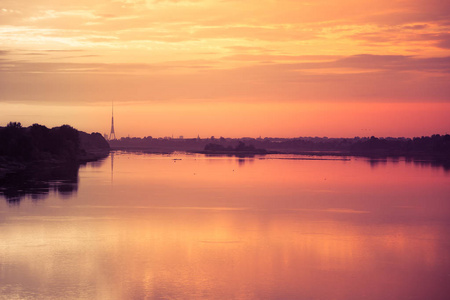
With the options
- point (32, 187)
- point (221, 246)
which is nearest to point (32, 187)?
point (32, 187)

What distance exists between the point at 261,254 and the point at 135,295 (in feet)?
24.5

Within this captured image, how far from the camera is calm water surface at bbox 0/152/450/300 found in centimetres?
1873

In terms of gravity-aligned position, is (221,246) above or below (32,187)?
below

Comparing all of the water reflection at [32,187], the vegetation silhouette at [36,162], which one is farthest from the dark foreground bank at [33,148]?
the water reflection at [32,187]

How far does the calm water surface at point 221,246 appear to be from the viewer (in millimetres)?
18734

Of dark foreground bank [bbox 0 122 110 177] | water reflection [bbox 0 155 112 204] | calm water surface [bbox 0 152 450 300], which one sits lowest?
calm water surface [bbox 0 152 450 300]

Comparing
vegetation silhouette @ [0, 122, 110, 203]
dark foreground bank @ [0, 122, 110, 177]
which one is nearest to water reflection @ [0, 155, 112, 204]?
vegetation silhouette @ [0, 122, 110, 203]

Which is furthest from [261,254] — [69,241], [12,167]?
[12,167]

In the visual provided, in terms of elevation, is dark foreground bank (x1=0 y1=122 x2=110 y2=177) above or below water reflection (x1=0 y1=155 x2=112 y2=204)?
above

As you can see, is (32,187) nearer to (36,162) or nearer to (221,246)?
(221,246)

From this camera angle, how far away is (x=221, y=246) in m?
25.2

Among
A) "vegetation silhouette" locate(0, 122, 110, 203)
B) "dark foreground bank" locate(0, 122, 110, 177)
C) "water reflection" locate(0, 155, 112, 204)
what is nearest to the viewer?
"water reflection" locate(0, 155, 112, 204)

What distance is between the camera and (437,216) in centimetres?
3688

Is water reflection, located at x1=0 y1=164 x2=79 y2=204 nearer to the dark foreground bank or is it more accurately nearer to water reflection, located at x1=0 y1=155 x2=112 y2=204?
water reflection, located at x1=0 y1=155 x2=112 y2=204
